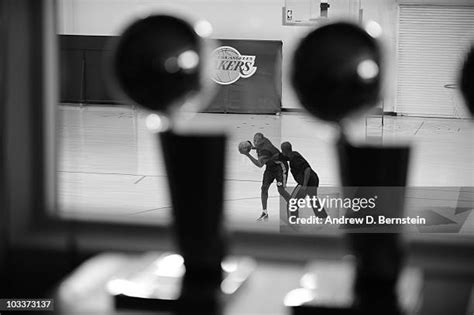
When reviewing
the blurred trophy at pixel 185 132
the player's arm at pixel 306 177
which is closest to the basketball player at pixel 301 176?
the player's arm at pixel 306 177

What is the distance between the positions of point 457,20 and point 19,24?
565mm

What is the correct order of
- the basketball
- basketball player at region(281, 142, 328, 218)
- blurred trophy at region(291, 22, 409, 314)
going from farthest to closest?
basketball player at region(281, 142, 328, 218)
the basketball
blurred trophy at region(291, 22, 409, 314)

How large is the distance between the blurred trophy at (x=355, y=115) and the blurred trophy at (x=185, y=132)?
A: 6cm

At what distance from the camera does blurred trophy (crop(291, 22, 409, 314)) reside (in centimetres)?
30

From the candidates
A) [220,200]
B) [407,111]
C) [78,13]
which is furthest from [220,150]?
[407,111]

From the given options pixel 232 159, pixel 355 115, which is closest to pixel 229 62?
A: pixel 355 115

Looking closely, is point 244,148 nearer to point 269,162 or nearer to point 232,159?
point 269,162

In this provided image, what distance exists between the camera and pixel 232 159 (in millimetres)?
1925

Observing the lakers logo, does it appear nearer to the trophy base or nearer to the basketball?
the basketball

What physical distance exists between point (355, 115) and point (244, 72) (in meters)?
0.72

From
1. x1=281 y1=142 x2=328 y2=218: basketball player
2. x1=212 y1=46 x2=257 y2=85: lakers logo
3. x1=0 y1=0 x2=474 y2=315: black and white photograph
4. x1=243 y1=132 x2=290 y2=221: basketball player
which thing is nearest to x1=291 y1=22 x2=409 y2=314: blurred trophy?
x1=0 y1=0 x2=474 y2=315: black and white photograph

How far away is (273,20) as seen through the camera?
114cm

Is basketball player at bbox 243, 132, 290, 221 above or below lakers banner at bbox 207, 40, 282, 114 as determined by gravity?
below

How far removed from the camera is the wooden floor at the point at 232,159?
821 millimetres
